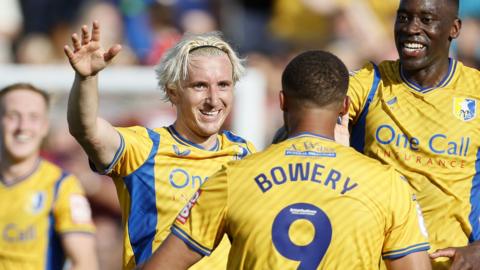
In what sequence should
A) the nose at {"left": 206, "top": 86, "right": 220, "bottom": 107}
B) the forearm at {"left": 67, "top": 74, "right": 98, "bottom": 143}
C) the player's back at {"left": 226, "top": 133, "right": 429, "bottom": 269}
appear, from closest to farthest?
the player's back at {"left": 226, "top": 133, "right": 429, "bottom": 269} < the forearm at {"left": 67, "top": 74, "right": 98, "bottom": 143} < the nose at {"left": 206, "top": 86, "right": 220, "bottom": 107}

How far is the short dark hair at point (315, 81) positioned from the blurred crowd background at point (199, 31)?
22.8 feet

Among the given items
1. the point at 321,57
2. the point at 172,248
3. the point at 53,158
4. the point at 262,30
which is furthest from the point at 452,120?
the point at 262,30

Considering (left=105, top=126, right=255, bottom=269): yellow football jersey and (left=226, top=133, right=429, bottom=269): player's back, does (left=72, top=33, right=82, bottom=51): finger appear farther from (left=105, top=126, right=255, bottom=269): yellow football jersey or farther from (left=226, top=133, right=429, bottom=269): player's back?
(left=226, top=133, right=429, bottom=269): player's back

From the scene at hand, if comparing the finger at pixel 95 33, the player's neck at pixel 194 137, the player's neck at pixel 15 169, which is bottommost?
the player's neck at pixel 15 169

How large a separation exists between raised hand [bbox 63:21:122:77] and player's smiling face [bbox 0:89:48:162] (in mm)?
2974

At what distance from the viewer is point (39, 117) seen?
8.66 meters

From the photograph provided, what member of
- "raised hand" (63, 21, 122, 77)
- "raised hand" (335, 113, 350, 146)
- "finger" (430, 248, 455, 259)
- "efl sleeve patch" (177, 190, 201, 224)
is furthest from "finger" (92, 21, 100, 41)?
"finger" (430, 248, 455, 259)

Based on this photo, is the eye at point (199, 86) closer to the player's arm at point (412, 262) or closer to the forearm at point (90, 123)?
the forearm at point (90, 123)

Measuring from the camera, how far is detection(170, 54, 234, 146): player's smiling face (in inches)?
254

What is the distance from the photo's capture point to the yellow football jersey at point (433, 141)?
6.48m

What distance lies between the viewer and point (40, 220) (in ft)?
Result: 27.0

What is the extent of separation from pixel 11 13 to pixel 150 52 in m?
1.82

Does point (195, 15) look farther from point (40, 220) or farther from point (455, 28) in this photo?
point (455, 28)

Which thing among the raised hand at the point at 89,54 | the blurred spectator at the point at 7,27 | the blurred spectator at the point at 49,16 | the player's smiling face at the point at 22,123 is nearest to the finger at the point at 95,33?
the raised hand at the point at 89,54
